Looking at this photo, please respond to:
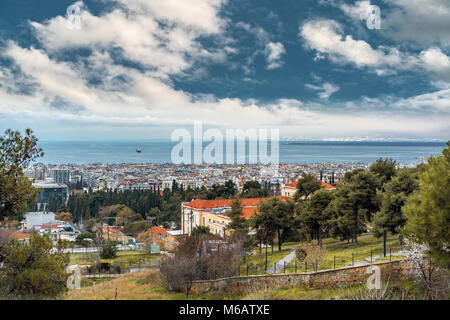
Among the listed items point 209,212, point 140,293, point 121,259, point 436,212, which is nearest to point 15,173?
point 140,293

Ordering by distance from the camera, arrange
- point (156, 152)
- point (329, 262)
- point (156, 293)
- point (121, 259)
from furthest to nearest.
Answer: point (156, 152)
point (121, 259)
point (329, 262)
point (156, 293)

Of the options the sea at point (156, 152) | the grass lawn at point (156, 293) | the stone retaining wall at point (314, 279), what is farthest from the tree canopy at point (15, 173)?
the sea at point (156, 152)

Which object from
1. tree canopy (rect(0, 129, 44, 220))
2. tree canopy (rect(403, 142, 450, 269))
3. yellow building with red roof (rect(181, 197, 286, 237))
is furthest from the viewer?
yellow building with red roof (rect(181, 197, 286, 237))

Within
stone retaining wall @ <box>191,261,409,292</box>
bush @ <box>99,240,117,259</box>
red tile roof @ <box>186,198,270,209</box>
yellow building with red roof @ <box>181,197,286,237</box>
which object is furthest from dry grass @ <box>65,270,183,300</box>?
red tile roof @ <box>186,198,270,209</box>

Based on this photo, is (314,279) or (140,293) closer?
(314,279)

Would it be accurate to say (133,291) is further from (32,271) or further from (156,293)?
(32,271)

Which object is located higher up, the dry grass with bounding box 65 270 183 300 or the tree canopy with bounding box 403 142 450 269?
the tree canopy with bounding box 403 142 450 269

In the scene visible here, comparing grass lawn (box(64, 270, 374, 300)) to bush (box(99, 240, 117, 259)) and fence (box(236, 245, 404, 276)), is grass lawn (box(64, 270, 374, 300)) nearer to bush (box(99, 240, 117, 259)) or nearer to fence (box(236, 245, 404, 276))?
fence (box(236, 245, 404, 276))
